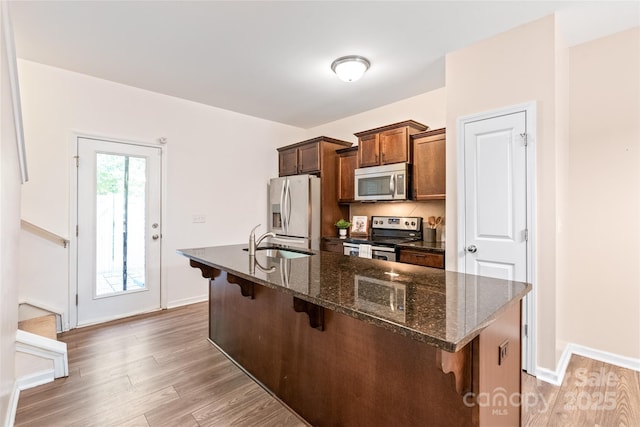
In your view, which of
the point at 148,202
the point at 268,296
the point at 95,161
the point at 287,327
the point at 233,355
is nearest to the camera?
the point at 287,327

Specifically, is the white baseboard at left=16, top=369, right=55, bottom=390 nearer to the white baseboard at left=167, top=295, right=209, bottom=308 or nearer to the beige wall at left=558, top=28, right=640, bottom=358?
the white baseboard at left=167, top=295, right=209, bottom=308

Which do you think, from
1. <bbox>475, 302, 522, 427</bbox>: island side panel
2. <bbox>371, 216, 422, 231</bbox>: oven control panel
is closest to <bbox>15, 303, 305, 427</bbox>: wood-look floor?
<bbox>475, 302, 522, 427</bbox>: island side panel

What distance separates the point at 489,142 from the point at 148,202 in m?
3.73

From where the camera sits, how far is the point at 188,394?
6.70 feet

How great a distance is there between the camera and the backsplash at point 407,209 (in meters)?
3.61

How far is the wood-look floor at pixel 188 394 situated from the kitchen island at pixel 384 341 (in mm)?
259

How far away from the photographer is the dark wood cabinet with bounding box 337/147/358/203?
4.29 m

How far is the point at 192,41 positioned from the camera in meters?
2.63

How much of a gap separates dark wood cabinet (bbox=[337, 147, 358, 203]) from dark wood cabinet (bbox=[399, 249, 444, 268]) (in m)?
1.30

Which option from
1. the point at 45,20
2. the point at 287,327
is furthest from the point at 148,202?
the point at 287,327

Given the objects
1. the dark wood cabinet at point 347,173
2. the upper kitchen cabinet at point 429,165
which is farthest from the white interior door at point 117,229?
the upper kitchen cabinet at point 429,165

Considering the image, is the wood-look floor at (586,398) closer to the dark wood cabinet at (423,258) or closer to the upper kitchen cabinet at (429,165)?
the dark wood cabinet at (423,258)

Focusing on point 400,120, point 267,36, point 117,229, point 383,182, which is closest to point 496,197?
point 383,182

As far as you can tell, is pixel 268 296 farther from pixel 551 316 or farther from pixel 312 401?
pixel 551 316
